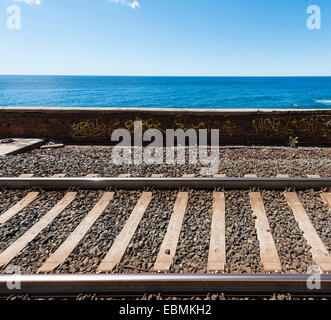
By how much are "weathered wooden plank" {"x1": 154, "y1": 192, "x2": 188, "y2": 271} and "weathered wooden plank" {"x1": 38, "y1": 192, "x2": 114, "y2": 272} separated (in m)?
1.05

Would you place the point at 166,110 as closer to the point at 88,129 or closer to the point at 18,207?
the point at 88,129

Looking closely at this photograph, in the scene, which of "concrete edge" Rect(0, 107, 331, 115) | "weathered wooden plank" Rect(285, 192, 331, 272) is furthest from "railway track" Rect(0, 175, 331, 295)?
"concrete edge" Rect(0, 107, 331, 115)

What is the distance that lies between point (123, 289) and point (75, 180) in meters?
2.52

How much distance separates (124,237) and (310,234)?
229 cm

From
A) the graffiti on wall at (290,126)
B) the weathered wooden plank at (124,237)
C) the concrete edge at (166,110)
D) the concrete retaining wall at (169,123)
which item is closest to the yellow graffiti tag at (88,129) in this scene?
the concrete retaining wall at (169,123)

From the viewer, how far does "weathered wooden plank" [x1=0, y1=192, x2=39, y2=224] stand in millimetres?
3475

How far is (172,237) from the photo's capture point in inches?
116

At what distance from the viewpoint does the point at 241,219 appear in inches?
129

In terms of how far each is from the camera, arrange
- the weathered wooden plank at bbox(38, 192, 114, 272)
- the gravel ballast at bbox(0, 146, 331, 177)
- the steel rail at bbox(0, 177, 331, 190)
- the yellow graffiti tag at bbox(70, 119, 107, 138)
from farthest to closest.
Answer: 1. the yellow graffiti tag at bbox(70, 119, 107, 138)
2. the gravel ballast at bbox(0, 146, 331, 177)
3. the steel rail at bbox(0, 177, 331, 190)
4. the weathered wooden plank at bbox(38, 192, 114, 272)

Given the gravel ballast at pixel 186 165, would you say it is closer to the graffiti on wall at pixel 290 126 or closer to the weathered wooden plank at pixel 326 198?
the weathered wooden plank at pixel 326 198

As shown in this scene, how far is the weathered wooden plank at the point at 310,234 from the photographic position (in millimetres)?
2511

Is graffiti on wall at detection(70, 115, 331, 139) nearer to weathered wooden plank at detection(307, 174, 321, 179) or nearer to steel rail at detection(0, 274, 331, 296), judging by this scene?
weathered wooden plank at detection(307, 174, 321, 179)

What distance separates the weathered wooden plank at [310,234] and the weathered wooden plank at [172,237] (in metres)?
1.52
